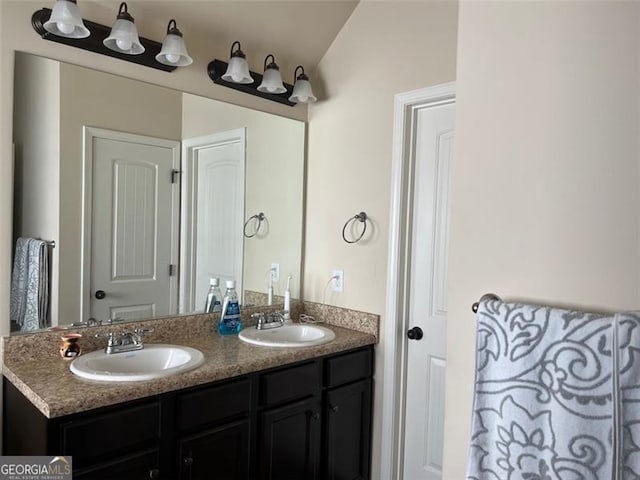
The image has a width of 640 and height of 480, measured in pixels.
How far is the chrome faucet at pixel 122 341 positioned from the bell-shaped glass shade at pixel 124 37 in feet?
3.84

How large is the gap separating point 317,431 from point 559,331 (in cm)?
153

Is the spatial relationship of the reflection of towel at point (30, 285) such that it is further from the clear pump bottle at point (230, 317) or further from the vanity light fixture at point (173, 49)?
the vanity light fixture at point (173, 49)

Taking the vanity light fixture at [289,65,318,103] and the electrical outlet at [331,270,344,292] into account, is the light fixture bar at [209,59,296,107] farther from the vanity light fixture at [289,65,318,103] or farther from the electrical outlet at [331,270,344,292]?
the electrical outlet at [331,270,344,292]

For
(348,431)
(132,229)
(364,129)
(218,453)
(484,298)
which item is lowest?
(348,431)

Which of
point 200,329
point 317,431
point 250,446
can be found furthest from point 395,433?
point 200,329

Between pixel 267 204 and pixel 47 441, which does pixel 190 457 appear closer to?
pixel 47 441

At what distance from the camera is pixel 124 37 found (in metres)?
1.85

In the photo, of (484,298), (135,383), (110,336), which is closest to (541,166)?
(484,298)

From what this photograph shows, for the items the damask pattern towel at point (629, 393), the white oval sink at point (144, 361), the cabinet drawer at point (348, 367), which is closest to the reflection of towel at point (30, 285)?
the white oval sink at point (144, 361)

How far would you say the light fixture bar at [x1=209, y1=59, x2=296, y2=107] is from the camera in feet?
7.54

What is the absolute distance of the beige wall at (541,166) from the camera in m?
0.92

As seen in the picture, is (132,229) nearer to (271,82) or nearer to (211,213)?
(211,213)

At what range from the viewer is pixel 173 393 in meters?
1.64

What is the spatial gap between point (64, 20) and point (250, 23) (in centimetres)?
90
